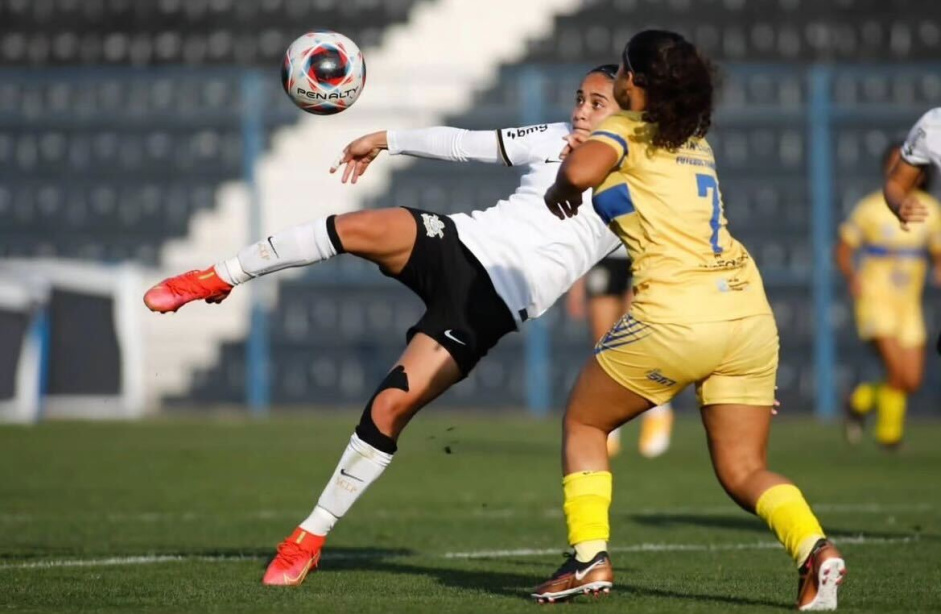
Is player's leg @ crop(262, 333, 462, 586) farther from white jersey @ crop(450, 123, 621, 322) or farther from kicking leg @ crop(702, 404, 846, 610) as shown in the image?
kicking leg @ crop(702, 404, 846, 610)

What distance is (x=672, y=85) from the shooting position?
5.05 metres

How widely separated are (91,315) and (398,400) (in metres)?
12.0

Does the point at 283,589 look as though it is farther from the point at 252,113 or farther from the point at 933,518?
the point at 252,113

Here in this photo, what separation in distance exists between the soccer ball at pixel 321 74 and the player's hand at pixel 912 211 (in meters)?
2.27

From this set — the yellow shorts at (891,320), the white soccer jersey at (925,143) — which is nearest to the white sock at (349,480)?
the white soccer jersey at (925,143)

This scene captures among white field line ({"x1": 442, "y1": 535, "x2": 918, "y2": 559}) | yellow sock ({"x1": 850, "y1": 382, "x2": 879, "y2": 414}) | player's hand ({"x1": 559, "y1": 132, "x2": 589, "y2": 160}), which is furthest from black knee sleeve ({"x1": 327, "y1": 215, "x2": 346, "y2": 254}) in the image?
yellow sock ({"x1": 850, "y1": 382, "x2": 879, "y2": 414})

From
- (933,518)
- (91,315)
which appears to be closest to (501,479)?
(933,518)

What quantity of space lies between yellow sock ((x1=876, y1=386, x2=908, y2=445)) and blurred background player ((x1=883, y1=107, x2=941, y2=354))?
6.49 meters

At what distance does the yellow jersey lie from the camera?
1361cm

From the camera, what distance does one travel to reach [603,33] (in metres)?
21.4

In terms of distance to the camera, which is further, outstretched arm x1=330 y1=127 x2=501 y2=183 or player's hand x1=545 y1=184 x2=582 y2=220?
outstretched arm x1=330 y1=127 x2=501 y2=183

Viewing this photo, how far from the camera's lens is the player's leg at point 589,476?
17.2ft

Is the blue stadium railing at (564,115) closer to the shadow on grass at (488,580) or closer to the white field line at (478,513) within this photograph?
the white field line at (478,513)

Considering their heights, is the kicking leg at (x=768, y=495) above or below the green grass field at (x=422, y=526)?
above
